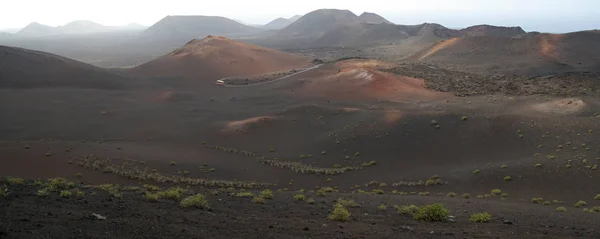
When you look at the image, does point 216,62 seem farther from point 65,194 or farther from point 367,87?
point 65,194

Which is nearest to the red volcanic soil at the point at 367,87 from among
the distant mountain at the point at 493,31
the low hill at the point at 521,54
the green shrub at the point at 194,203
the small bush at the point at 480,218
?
the low hill at the point at 521,54

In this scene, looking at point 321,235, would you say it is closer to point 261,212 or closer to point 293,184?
point 261,212

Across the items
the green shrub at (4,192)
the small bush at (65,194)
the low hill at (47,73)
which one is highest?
the low hill at (47,73)

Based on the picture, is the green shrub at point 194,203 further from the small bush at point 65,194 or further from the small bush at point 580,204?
the small bush at point 580,204

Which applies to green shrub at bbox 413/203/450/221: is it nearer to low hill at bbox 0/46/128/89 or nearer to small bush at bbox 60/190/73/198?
small bush at bbox 60/190/73/198

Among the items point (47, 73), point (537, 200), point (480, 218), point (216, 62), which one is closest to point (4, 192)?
point (480, 218)

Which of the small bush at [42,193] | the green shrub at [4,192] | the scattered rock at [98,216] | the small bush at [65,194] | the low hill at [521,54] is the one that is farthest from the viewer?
the low hill at [521,54]
